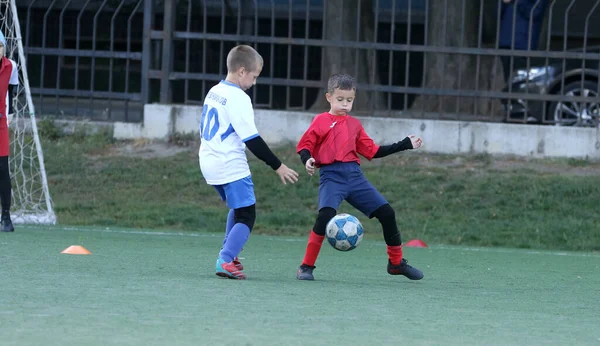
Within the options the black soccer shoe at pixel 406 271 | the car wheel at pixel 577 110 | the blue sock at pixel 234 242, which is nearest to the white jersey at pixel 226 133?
the blue sock at pixel 234 242

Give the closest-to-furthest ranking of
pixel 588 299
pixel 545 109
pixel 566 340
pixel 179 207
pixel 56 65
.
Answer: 1. pixel 566 340
2. pixel 588 299
3. pixel 179 207
4. pixel 545 109
5. pixel 56 65

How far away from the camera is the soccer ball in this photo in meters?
7.10

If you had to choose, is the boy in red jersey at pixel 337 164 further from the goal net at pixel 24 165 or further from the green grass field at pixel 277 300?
the goal net at pixel 24 165

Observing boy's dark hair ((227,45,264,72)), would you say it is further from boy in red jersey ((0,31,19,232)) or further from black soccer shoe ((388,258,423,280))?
boy in red jersey ((0,31,19,232))

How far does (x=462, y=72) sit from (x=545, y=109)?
1.08 meters

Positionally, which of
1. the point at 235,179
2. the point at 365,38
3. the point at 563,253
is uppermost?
the point at 365,38

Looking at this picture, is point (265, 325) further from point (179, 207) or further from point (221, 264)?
point (179, 207)

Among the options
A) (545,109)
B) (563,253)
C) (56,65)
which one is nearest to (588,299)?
(563,253)

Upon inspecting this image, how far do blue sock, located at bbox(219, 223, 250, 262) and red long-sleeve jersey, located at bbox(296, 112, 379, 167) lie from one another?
1.90 ft

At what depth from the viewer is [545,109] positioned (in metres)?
13.8

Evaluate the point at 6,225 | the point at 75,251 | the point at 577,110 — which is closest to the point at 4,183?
the point at 6,225

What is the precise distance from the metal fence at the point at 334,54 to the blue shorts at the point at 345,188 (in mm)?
6805

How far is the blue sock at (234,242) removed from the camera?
682 cm

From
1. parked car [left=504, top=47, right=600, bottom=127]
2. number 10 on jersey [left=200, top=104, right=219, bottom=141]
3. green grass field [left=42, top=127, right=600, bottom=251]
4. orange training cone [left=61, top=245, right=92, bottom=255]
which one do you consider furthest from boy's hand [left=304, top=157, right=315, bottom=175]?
parked car [left=504, top=47, right=600, bottom=127]
